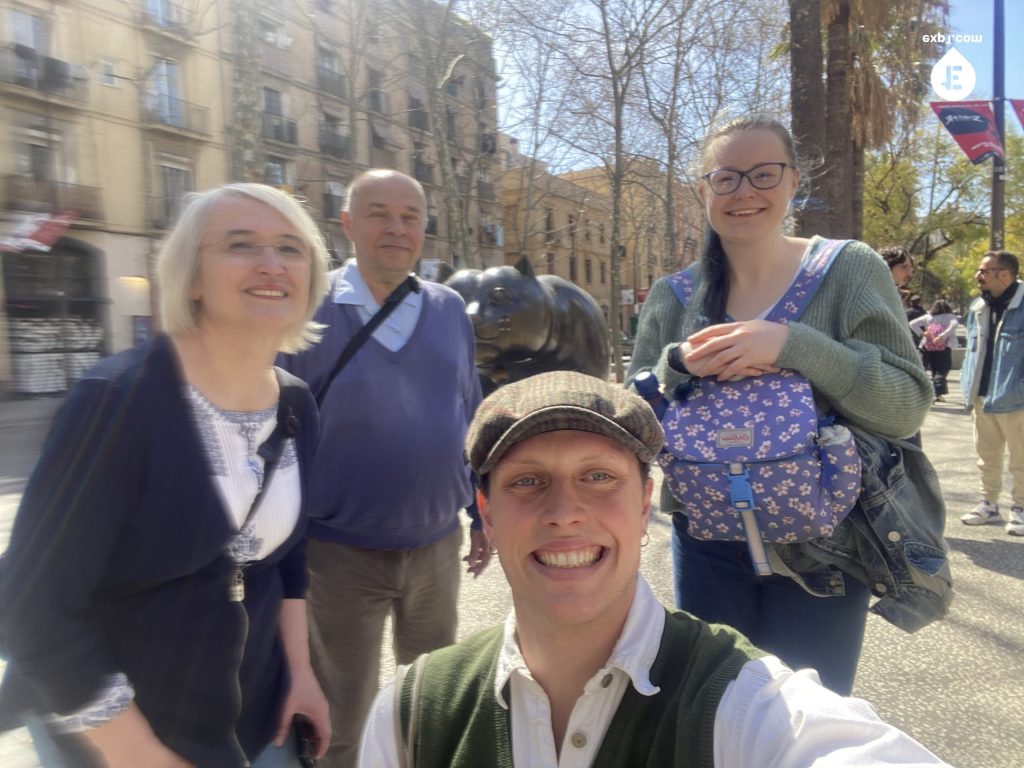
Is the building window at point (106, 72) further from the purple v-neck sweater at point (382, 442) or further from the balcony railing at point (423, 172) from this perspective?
the balcony railing at point (423, 172)

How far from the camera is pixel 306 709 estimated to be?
68.3 inches

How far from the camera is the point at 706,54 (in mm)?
15312

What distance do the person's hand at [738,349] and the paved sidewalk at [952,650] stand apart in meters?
1.35

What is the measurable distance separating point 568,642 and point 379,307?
1.45 m

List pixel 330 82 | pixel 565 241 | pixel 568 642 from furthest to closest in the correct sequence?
1. pixel 565 241
2. pixel 330 82
3. pixel 568 642

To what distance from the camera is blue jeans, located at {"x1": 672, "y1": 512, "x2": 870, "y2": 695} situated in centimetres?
167

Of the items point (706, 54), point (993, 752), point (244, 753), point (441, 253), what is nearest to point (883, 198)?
point (706, 54)

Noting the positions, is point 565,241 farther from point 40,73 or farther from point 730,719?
point 730,719

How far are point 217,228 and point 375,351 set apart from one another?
2.32 ft

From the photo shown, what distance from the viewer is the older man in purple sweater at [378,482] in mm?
2168

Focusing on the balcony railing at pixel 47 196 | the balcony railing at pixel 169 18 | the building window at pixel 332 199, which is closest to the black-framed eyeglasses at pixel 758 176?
the balcony railing at pixel 47 196

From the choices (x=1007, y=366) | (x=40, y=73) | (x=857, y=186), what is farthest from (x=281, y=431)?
(x=857, y=186)

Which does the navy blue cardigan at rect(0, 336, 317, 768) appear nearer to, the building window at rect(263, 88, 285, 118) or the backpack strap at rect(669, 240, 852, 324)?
the backpack strap at rect(669, 240, 852, 324)

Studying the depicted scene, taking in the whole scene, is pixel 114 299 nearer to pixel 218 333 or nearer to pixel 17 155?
pixel 17 155
